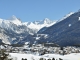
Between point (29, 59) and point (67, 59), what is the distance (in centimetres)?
1998

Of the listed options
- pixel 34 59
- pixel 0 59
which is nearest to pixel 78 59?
pixel 34 59

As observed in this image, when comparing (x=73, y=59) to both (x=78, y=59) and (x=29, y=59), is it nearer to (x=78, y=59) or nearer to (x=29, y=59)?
(x=78, y=59)

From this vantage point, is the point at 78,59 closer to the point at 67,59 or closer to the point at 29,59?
the point at 67,59

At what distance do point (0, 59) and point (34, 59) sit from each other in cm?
8876

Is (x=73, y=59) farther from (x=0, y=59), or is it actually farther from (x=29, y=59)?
(x=0, y=59)

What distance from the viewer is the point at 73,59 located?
6240 inches

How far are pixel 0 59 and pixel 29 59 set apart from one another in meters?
90.4

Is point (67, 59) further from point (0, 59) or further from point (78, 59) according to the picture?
point (0, 59)

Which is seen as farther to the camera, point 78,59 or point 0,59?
point 78,59

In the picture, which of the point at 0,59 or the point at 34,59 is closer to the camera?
the point at 0,59

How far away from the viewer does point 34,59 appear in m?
159

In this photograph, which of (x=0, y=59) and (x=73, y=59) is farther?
(x=73, y=59)

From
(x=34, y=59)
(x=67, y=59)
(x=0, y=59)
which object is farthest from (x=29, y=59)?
(x=0, y=59)

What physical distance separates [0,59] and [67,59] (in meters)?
93.7
